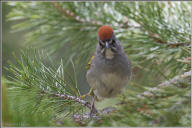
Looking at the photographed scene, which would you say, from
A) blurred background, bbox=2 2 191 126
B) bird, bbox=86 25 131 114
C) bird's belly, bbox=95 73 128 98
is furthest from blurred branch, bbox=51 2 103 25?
bird's belly, bbox=95 73 128 98

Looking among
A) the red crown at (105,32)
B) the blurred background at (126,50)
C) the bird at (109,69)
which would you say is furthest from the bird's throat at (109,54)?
the blurred background at (126,50)

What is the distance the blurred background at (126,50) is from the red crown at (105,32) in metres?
0.24

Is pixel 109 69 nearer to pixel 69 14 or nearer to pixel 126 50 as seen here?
pixel 126 50

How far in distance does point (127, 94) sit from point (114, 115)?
0.28 feet

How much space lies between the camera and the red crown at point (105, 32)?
1.40m

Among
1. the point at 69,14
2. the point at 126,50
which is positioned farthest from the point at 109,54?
the point at 69,14

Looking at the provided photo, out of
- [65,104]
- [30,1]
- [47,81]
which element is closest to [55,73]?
[47,81]

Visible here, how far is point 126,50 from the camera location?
188 centimetres

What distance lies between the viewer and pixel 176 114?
0.68 m

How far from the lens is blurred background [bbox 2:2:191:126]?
720 millimetres

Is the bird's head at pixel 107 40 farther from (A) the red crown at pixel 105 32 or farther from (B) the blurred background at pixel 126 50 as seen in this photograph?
(B) the blurred background at pixel 126 50

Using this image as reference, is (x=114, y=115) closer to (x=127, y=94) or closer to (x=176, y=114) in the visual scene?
(x=127, y=94)

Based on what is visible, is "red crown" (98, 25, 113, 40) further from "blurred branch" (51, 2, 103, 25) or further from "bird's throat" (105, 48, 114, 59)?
"blurred branch" (51, 2, 103, 25)

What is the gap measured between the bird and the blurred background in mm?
83
